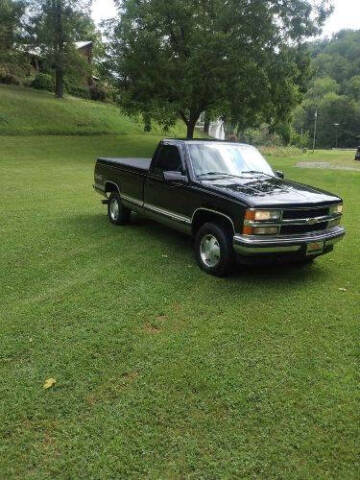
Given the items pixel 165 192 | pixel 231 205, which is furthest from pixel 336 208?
pixel 165 192

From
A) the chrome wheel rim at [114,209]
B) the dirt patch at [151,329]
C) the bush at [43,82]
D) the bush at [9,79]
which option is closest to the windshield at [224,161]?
the chrome wheel rim at [114,209]

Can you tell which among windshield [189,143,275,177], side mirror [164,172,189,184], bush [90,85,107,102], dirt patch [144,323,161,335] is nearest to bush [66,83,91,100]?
bush [90,85,107,102]

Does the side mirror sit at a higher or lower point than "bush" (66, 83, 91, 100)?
lower

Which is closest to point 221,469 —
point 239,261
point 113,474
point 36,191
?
point 113,474

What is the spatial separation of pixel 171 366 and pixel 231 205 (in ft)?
7.75

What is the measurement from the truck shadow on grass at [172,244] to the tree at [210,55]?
15.2 m

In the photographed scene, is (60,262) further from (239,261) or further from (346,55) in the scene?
(346,55)

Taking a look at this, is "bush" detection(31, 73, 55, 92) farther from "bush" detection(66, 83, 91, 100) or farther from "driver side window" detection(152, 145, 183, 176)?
"driver side window" detection(152, 145, 183, 176)

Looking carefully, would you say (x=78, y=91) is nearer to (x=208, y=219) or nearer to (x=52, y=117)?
(x=52, y=117)

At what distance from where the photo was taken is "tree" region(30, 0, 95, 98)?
3453cm

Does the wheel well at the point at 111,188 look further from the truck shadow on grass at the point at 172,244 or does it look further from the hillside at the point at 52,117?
the hillside at the point at 52,117

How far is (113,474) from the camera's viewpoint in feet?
8.56

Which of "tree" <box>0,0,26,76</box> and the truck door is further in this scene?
"tree" <box>0,0,26,76</box>

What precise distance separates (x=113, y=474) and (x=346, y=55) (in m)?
131
